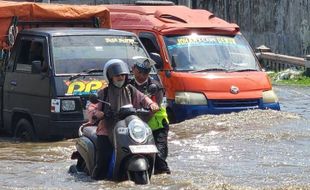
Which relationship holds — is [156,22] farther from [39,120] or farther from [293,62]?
[293,62]

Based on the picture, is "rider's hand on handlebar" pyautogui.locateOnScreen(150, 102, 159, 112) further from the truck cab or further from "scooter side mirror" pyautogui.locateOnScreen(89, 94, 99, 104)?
the truck cab

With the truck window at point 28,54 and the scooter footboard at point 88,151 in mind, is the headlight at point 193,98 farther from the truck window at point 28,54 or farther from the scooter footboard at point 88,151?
the scooter footboard at point 88,151

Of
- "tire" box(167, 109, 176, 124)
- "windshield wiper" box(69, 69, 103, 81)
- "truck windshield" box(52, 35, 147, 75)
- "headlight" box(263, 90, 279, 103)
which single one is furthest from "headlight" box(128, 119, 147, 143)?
"headlight" box(263, 90, 279, 103)

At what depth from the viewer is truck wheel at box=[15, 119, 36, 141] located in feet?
43.6

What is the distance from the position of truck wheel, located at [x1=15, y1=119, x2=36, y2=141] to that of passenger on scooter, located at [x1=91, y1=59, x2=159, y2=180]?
3.60 metres

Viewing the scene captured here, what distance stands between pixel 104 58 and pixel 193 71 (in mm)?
2282

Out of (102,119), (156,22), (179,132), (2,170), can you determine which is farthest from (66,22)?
(102,119)

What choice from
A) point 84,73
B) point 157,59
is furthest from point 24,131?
point 157,59

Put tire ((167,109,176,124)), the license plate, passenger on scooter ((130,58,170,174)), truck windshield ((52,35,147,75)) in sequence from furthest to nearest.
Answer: tire ((167,109,176,124)), truck windshield ((52,35,147,75)), passenger on scooter ((130,58,170,174)), the license plate

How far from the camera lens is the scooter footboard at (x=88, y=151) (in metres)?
9.84

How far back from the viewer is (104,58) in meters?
13.4

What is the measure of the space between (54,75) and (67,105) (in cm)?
51

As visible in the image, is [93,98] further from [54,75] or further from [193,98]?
[193,98]

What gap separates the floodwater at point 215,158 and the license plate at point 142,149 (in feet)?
1.16
